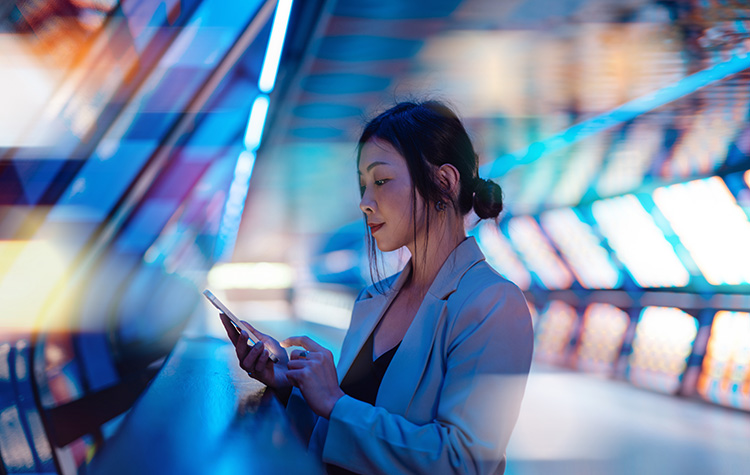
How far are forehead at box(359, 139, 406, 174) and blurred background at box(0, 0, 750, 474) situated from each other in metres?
0.42

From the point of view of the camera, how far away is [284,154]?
10.9 m

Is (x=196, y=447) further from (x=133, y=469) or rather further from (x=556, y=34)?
(x=556, y=34)

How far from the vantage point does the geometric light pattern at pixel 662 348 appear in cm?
689

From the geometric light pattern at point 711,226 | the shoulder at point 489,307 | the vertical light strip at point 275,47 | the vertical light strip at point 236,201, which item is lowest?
the vertical light strip at point 236,201

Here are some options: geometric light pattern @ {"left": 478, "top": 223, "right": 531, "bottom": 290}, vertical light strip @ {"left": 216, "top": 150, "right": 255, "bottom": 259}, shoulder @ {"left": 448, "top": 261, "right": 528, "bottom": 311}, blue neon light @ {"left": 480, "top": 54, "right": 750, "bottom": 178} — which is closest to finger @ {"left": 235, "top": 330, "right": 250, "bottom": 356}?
shoulder @ {"left": 448, "top": 261, "right": 528, "bottom": 311}

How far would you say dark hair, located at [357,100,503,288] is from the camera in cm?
150

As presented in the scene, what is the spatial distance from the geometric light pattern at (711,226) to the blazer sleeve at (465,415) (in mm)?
6939

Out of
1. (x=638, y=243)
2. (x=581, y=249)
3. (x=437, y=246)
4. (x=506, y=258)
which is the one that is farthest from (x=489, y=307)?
(x=506, y=258)

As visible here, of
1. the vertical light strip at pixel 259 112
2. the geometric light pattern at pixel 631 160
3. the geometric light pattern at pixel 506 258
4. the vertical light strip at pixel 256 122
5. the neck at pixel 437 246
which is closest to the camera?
the neck at pixel 437 246

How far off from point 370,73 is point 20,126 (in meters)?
3.57

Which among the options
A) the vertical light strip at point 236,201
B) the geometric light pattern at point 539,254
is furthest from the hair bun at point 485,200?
the geometric light pattern at point 539,254

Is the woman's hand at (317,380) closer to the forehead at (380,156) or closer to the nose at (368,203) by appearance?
the nose at (368,203)

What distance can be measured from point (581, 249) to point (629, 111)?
389 cm

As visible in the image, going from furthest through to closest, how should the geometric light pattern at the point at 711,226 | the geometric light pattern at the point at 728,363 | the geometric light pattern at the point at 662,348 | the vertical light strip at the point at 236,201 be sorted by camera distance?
1. the vertical light strip at the point at 236,201
2. the geometric light pattern at the point at 711,226
3. the geometric light pattern at the point at 662,348
4. the geometric light pattern at the point at 728,363
